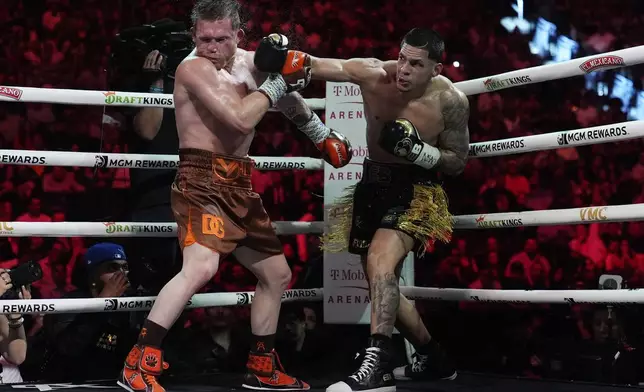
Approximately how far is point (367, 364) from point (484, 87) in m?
1.06

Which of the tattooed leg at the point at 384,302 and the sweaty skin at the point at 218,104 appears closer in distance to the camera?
the sweaty skin at the point at 218,104

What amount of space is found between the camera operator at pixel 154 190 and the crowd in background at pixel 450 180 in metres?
0.31

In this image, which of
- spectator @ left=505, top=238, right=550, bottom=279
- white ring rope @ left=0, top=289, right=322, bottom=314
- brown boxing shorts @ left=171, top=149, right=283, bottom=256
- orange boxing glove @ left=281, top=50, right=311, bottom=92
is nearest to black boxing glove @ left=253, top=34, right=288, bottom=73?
orange boxing glove @ left=281, top=50, right=311, bottom=92

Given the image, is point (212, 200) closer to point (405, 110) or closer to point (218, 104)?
point (218, 104)

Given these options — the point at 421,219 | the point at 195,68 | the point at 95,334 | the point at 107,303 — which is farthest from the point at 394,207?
the point at 95,334

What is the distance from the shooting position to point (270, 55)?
2.37 m

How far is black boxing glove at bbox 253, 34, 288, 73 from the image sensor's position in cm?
237

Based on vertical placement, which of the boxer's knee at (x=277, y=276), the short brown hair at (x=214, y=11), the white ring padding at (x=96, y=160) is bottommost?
the boxer's knee at (x=277, y=276)

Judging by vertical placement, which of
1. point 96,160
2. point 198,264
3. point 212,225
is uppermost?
point 96,160

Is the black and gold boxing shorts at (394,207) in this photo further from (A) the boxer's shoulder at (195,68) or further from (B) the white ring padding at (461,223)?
(A) the boxer's shoulder at (195,68)

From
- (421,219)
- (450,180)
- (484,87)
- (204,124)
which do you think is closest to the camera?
(204,124)

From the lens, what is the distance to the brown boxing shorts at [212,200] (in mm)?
2352

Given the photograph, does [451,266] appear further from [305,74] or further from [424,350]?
[305,74]

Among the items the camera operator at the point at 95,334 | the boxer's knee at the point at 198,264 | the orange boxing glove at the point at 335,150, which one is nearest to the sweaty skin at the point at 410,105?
the orange boxing glove at the point at 335,150
